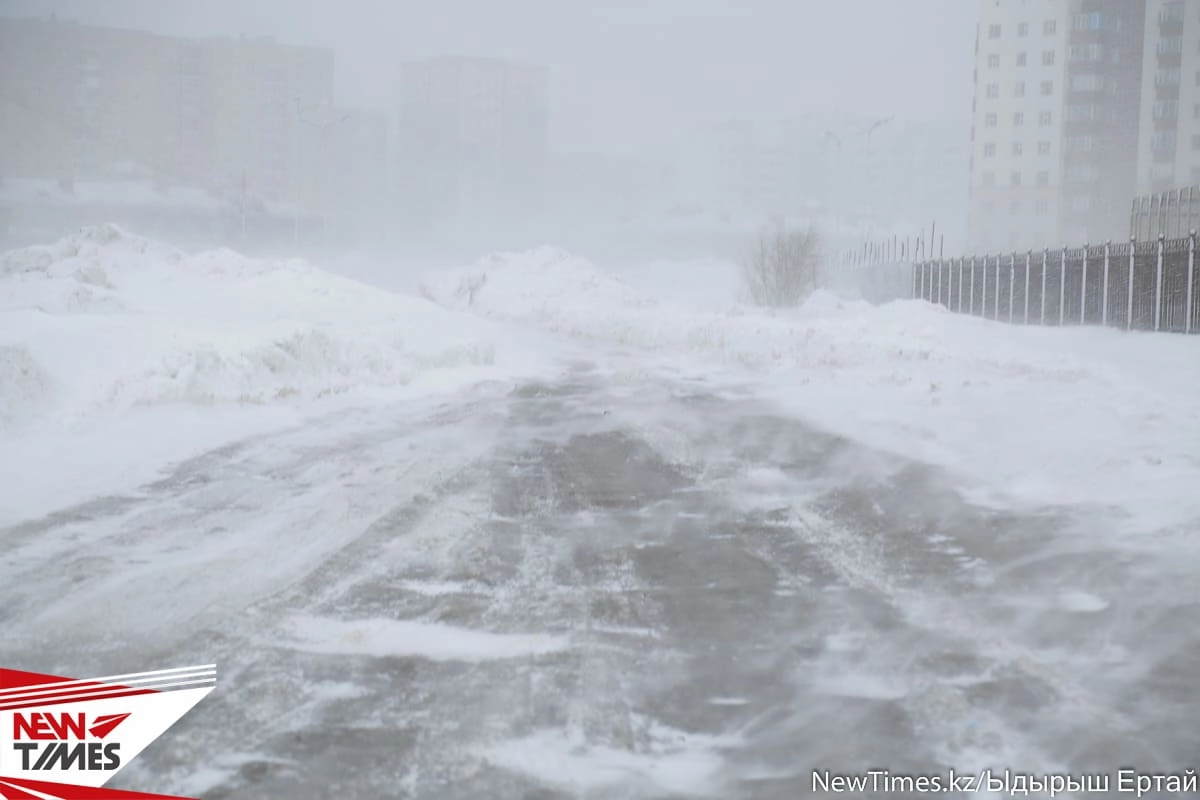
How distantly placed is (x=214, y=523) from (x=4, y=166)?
8743 cm

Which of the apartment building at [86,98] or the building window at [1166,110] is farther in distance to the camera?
the apartment building at [86,98]

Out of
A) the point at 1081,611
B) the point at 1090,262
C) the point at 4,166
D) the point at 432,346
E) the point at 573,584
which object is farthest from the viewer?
the point at 4,166

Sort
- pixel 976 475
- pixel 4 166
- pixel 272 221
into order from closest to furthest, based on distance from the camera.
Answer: pixel 976 475 < pixel 4 166 < pixel 272 221

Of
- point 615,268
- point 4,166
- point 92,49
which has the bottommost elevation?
point 615,268

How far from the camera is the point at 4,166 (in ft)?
279

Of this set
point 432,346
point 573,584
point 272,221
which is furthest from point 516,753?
point 272,221

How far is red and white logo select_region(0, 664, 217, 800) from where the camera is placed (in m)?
3.94

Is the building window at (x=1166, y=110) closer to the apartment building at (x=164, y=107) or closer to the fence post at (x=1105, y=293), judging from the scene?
the apartment building at (x=164, y=107)

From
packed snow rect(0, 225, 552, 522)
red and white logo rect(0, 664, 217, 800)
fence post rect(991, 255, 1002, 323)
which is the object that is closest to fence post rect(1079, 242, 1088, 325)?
fence post rect(991, 255, 1002, 323)

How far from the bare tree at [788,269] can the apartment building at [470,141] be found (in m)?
66.6

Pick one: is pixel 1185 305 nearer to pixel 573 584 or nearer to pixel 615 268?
pixel 573 584

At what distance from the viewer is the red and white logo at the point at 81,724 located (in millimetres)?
3936

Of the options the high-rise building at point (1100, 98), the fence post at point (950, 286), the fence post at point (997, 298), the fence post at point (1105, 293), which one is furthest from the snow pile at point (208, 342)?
the high-rise building at point (1100, 98)

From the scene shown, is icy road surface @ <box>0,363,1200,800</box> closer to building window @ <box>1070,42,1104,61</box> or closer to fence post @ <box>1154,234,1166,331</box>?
fence post @ <box>1154,234,1166,331</box>
